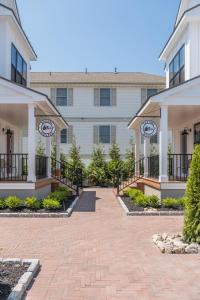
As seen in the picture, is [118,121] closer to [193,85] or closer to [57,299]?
[193,85]

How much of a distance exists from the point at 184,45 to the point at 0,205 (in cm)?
1027

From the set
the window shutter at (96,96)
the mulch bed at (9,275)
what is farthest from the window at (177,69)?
the mulch bed at (9,275)

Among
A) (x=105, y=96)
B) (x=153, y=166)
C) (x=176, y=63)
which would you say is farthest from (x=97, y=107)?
(x=153, y=166)

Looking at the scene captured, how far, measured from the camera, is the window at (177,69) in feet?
55.6

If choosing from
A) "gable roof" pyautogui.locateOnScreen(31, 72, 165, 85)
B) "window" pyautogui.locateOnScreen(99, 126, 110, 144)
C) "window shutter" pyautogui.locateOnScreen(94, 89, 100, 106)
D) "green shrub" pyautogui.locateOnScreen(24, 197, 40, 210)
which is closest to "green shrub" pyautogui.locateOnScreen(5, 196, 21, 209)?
"green shrub" pyautogui.locateOnScreen(24, 197, 40, 210)

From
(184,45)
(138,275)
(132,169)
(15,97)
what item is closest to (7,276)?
(138,275)

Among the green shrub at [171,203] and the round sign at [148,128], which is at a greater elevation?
the round sign at [148,128]

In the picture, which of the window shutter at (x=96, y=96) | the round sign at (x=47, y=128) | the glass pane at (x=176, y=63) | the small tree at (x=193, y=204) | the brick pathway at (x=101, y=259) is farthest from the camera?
the window shutter at (x=96, y=96)

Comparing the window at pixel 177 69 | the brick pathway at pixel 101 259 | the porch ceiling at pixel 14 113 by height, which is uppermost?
the window at pixel 177 69

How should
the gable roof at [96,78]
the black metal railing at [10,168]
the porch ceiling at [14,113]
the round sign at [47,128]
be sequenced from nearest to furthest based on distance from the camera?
the porch ceiling at [14,113]
the round sign at [47,128]
the black metal railing at [10,168]
the gable roof at [96,78]

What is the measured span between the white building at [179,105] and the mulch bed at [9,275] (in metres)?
8.36

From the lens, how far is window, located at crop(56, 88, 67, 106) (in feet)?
90.1

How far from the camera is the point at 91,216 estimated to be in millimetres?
12008

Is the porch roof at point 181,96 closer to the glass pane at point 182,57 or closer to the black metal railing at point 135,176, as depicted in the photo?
the glass pane at point 182,57
